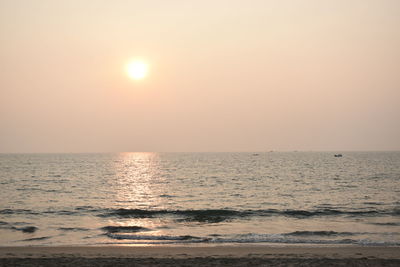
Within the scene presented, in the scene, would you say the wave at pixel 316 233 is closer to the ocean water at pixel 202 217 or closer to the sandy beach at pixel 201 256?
the ocean water at pixel 202 217

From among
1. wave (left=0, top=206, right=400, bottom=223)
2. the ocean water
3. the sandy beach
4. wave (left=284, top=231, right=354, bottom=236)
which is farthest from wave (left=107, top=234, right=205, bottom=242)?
wave (left=0, top=206, right=400, bottom=223)

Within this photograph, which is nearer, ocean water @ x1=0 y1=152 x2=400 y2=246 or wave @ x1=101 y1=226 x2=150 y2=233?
ocean water @ x1=0 y1=152 x2=400 y2=246

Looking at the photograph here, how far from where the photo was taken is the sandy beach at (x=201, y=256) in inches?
674

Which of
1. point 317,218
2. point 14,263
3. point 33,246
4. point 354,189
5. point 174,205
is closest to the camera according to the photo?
point 14,263

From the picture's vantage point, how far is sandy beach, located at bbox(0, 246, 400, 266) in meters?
17.1

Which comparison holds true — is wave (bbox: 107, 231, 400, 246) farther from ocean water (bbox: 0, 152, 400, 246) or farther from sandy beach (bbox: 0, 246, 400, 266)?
sandy beach (bbox: 0, 246, 400, 266)

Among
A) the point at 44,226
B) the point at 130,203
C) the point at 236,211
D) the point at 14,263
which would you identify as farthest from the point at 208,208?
the point at 14,263

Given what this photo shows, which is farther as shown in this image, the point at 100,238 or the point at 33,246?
the point at 100,238

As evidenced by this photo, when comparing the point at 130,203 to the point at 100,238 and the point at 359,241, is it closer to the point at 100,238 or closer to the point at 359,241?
the point at 100,238

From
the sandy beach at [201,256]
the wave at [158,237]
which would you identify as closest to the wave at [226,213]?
the wave at [158,237]

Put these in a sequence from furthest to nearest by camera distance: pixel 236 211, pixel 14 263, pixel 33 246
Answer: pixel 236 211, pixel 33 246, pixel 14 263

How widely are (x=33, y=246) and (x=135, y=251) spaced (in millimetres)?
6260

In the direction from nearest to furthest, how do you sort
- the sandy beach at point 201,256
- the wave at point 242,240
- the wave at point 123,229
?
the sandy beach at point 201,256 → the wave at point 242,240 → the wave at point 123,229

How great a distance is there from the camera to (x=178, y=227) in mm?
30391
